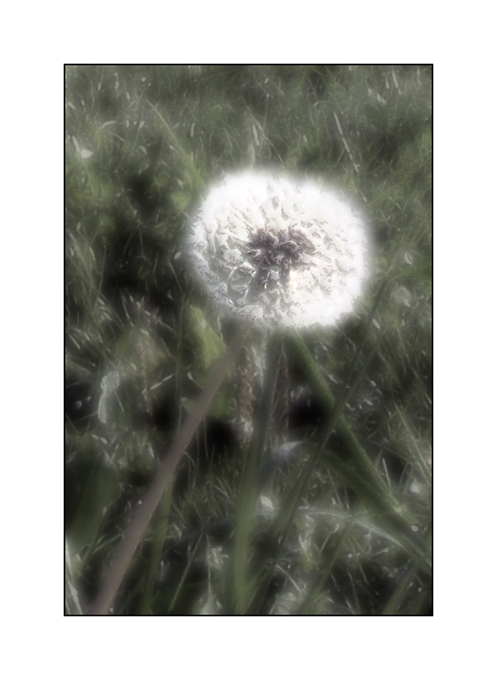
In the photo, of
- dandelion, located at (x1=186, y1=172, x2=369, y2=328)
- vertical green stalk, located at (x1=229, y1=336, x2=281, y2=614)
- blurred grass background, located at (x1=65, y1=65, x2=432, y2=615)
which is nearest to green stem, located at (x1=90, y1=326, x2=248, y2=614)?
blurred grass background, located at (x1=65, y1=65, x2=432, y2=615)

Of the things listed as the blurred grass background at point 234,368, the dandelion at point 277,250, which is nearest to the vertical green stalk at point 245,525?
the blurred grass background at point 234,368

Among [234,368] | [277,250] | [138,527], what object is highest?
[277,250]

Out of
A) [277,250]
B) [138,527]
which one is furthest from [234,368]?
[138,527]

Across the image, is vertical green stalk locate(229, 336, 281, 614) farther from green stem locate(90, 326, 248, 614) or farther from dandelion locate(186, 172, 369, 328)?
dandelion locate(186, 172, 369, 328)

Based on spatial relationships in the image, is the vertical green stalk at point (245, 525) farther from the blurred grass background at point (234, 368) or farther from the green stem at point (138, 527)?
the green stem at point (138, 527)

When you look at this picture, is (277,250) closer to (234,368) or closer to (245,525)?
(234,368)
